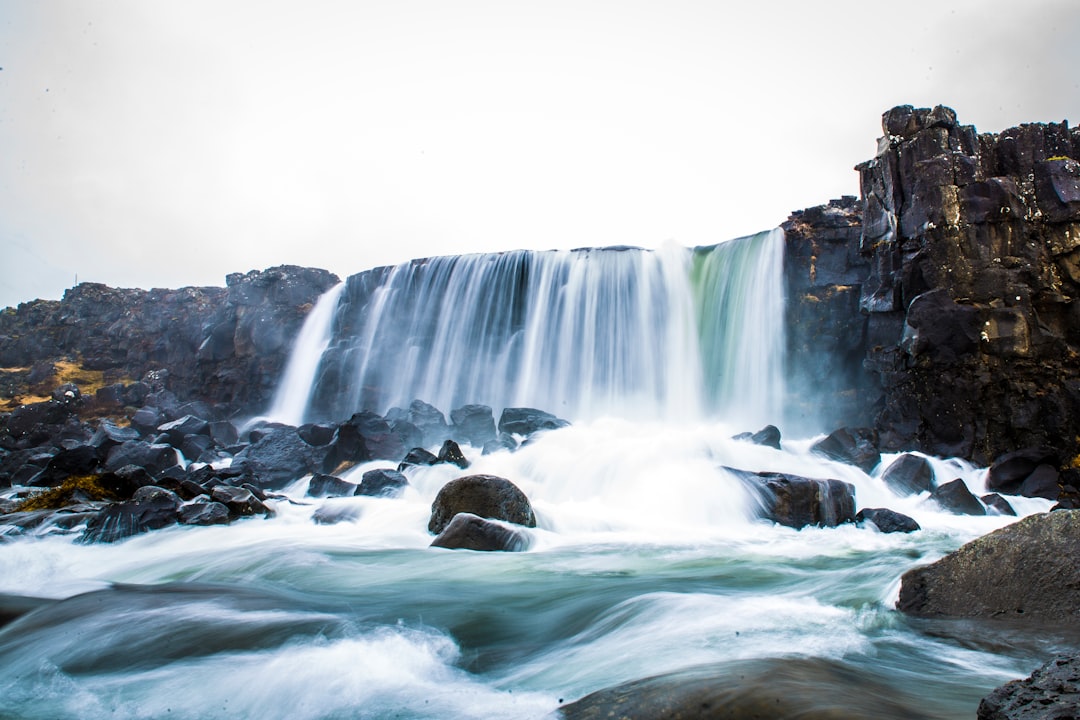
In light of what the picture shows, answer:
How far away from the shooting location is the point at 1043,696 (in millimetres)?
2697

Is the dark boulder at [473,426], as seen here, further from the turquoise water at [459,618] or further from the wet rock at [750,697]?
the wet rock at [750,697]

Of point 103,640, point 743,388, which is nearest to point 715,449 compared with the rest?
point 743,388

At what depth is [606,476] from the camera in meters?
15.5

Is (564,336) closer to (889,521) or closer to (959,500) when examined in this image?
(959,500)

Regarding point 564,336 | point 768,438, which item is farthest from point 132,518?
point 564,336

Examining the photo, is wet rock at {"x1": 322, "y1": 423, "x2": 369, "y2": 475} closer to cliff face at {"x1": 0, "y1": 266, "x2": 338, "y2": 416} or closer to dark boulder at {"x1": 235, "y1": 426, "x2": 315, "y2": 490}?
dark boulder at {"x1": 235, "y1": 426, "x2": 315, "y2": 490}

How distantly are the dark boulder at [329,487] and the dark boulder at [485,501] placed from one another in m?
6.52

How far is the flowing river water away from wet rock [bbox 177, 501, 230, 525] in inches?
14.2

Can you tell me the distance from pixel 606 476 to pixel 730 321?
44.3ft

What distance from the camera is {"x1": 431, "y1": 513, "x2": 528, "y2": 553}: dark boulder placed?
33.3 feet

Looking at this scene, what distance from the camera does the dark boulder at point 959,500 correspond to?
44.3 ft

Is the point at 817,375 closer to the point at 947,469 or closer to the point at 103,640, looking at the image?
the point at 947,469

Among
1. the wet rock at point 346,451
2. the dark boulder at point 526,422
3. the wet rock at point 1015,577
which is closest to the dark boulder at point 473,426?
the dark boulder at point 526,422

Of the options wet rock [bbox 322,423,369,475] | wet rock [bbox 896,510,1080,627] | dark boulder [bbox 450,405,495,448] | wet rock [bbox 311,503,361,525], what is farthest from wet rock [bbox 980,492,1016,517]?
wet rock [bbox 322,423,369,475]
